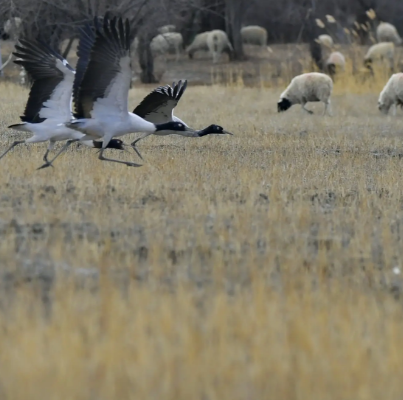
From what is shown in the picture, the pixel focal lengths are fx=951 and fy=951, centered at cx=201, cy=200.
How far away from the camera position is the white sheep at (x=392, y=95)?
18.8 meters

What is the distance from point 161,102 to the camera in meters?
10.8

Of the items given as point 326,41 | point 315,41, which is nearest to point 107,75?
point 326,41

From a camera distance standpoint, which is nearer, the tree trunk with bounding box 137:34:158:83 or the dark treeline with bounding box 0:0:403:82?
the dark treeline with bounding box 0:0:403:82

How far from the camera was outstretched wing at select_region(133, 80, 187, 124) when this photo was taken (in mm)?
10578

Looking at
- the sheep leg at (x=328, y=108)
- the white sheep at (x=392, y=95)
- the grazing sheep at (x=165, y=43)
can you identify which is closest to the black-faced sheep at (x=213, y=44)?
the grazing sheep at (x=165, y=43)

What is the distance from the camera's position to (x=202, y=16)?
135 ft

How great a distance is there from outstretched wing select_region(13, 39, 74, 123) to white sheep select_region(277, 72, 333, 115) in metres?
10.4

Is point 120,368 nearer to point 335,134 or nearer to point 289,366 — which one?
point 289,366

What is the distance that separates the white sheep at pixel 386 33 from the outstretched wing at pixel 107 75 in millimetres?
31917

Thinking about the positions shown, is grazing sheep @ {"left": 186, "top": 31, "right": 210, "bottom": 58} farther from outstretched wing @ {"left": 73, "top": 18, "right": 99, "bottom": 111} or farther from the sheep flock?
outstretched wing @ {"left": 73, "top": 18, "right": 99, "bottom": 111}

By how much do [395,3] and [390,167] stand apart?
33.3 m

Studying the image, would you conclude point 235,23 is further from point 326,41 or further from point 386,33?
point 326,41

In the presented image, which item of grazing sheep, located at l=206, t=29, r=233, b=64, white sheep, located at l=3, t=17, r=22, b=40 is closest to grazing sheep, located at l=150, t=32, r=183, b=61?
grazing sheep, located at l=206, t=29, r=233, b=64

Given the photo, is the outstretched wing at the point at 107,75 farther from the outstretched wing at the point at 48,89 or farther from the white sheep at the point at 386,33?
the white sheep at the point at 386,33
